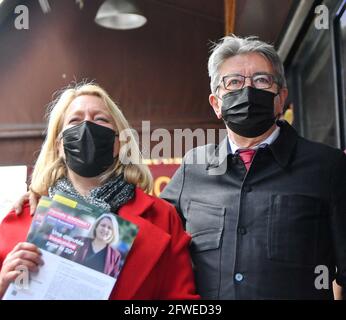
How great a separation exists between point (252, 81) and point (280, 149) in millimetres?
269

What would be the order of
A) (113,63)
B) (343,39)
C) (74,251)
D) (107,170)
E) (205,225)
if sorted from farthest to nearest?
(113,63) < (343,39) < (107,170) < (205,225) < (74,251)

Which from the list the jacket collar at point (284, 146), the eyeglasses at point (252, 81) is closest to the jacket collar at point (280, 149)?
the jacket collar at point (284, 146)

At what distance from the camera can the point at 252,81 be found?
2.19 meters

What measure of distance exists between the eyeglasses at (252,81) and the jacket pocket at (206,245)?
0.45 metres

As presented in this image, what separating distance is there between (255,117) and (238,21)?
95.1 inches

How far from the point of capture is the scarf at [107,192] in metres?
2.10

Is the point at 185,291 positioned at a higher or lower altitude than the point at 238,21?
lower

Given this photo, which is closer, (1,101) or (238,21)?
(238,21)

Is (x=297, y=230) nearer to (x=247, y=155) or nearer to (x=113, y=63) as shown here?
(x=247, y=155)

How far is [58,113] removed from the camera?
2.28 meters

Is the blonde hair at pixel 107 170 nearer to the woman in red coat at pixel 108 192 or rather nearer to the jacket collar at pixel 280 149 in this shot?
the woman in red coat at pixel 108 192

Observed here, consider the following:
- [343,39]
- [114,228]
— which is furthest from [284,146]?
[343,39]

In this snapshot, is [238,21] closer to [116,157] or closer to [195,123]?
[195,123]

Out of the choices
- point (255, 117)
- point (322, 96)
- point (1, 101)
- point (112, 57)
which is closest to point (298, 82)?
point (322, 96)
